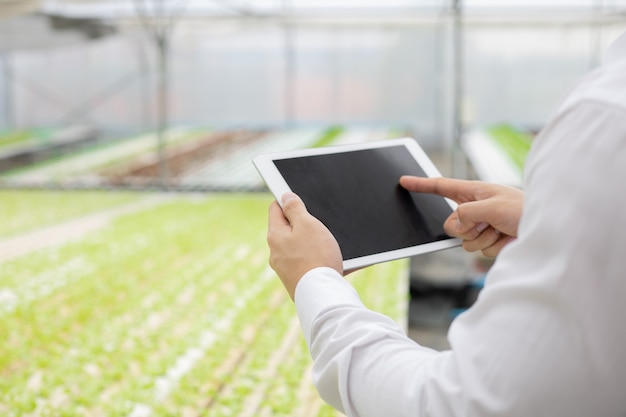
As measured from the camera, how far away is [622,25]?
6.19m

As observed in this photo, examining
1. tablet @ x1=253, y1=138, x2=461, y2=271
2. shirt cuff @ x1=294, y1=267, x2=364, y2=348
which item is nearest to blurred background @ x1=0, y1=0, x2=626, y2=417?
tablet @ x1=253, y1=138, x2=461, y2=271

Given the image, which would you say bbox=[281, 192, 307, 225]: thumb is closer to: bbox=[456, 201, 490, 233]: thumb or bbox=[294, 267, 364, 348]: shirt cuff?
bbox=[294, 267, 364, 348]: shirt cuff

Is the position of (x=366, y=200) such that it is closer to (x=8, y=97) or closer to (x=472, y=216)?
(x=472, y=216)

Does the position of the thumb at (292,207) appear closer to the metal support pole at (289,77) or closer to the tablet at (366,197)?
the tablet at (366,197)

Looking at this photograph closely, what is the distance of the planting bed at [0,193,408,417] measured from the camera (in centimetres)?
281

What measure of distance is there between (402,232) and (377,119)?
759 centimetres

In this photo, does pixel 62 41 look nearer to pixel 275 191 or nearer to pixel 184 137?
pixel 184 137

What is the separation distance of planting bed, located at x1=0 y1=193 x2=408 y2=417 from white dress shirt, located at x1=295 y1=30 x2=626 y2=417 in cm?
196

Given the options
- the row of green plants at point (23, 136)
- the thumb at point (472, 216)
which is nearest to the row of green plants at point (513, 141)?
the row of green plants at point (23, 136)

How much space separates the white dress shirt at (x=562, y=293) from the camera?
0.74 m

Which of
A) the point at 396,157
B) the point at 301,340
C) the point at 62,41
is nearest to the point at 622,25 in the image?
the point at 301,340

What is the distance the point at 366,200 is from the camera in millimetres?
1438

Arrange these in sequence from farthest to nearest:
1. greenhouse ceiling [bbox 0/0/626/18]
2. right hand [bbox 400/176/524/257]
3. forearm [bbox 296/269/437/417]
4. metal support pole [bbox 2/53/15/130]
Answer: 1. metal support pole [bbox 2/53/15/130]
2. greenhouse ceiling [bbox 0/0/626/18]
3. right hand [bbox 400/176/524/257]
4. forearm [bbox 296/269/437/417]

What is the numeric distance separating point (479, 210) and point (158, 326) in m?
2.61
